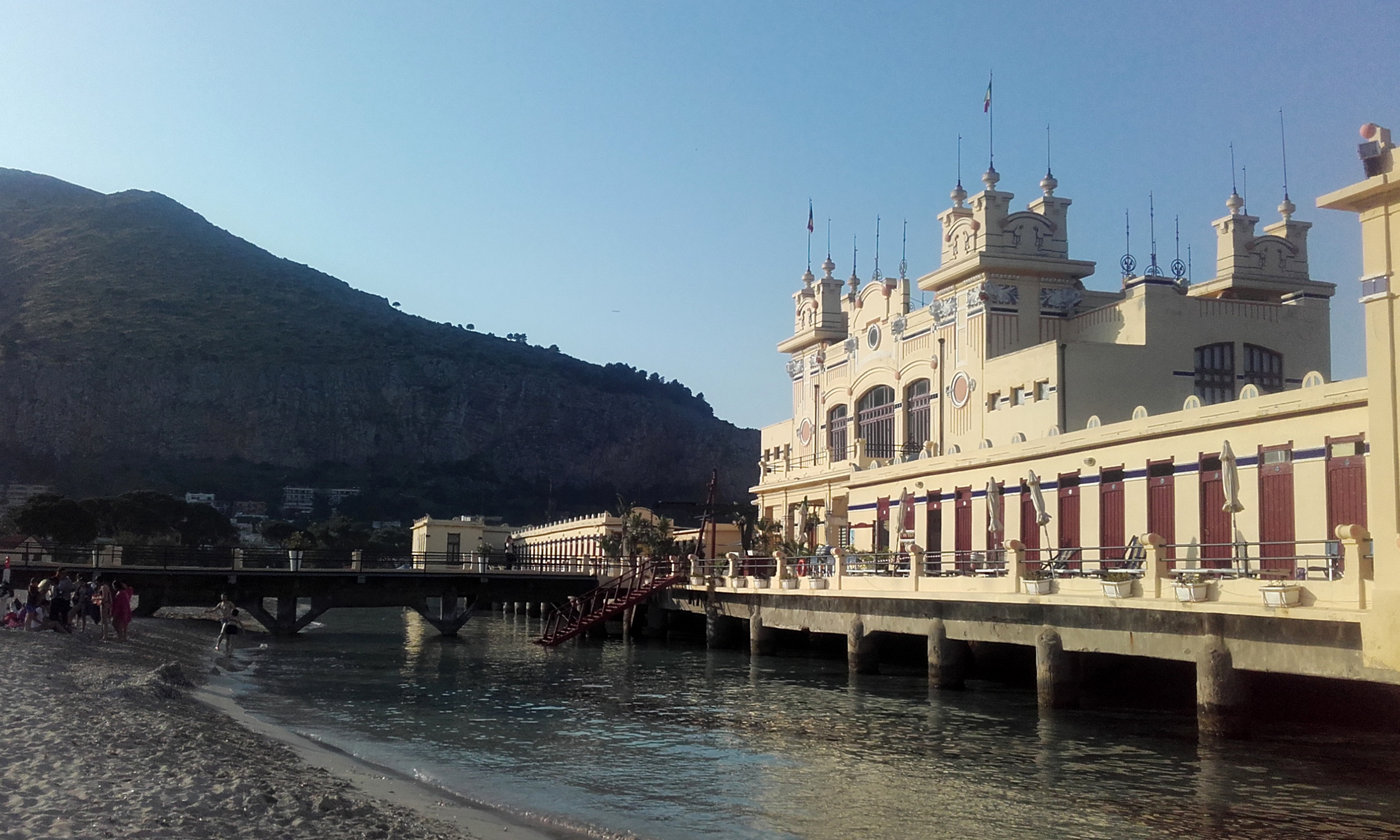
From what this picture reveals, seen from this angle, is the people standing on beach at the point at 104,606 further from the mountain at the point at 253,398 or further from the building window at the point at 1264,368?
the mountain at the point at 253,398

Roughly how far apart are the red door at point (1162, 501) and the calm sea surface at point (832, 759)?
4.69 meters

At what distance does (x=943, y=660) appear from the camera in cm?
2805

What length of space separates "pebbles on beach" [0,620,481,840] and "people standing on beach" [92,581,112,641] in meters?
12.6

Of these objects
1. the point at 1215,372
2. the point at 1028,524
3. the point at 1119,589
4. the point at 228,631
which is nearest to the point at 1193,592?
the point at 1119,589

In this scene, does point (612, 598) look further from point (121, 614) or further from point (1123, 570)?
point (1123, 570)

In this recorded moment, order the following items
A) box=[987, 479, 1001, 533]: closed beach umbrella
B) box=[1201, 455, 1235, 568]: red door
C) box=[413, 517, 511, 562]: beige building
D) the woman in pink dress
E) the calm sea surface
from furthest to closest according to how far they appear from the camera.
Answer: box=[413, 517, 511, 562]: beige building
the woman in pink dress
box=[987, 479, 1001, 533]: closed beach umbrella
box=[1201, 455, 1235, 568]: red door
the calm sea surface

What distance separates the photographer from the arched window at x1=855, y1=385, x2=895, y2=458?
4581 centimetres

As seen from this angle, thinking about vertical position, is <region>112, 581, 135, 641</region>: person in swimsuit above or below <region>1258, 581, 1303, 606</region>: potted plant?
below

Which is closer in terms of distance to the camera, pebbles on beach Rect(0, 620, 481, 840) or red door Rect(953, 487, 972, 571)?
pebbles on beach Rect(0, 620, 481, 840)

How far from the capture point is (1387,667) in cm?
1605

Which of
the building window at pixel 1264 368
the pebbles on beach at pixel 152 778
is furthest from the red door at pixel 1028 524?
the pebbles on beach at pixel 152 778

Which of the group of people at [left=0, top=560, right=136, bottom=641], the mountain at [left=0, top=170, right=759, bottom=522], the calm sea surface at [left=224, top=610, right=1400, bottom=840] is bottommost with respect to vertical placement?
the calm sea surface at [left=224, top=610, right=1400, bottom=840]

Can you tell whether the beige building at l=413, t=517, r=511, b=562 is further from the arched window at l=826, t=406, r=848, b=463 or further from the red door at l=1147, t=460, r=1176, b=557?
the red door at l=1147, t=460, r=1176, b=557

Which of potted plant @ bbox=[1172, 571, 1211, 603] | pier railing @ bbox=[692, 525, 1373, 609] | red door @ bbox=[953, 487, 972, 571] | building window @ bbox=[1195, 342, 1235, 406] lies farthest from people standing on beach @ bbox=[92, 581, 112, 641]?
building window @ bbox=[1195, 342, 1235, 406]
